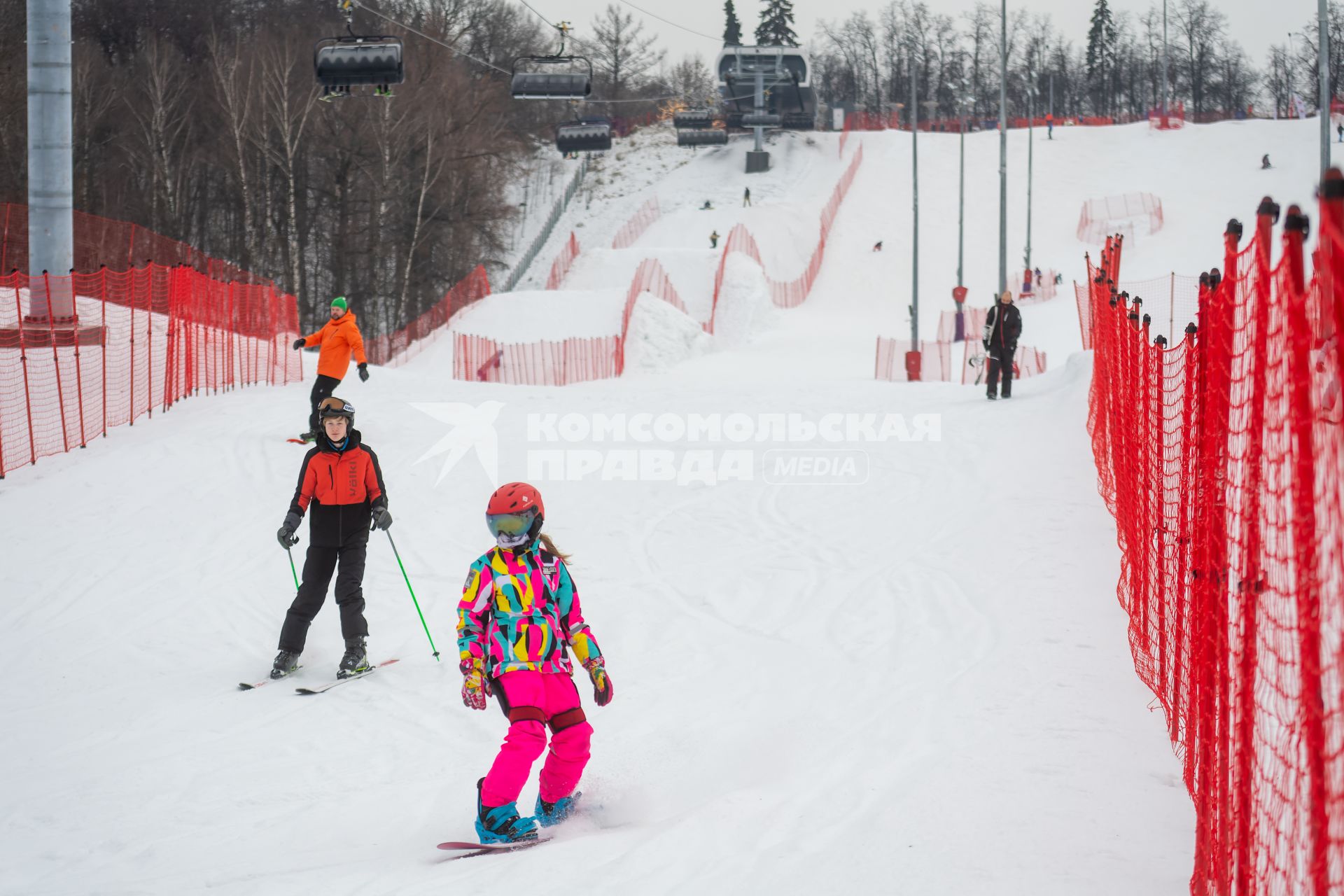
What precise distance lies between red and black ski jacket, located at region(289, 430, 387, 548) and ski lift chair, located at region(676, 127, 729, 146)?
4660 centimetres

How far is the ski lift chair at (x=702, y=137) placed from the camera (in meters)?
52.8

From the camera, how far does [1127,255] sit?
134 feet

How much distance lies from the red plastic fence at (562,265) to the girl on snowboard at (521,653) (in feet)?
129

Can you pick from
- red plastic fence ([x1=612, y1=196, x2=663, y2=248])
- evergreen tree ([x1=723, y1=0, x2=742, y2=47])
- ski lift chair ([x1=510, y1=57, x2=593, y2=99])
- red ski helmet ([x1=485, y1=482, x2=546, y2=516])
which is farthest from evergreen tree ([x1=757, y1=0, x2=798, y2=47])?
red ski helmet ([x1=485, y1=482, x2=546, y2=516])

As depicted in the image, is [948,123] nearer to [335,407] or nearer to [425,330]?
[425,330]

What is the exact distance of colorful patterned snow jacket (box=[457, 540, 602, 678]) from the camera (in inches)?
193

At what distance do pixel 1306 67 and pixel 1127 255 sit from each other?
126ft

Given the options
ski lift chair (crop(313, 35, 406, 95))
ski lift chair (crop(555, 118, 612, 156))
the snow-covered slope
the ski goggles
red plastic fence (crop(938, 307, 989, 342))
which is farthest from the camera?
red plastic fence (crop(938, 307, 989, 342))

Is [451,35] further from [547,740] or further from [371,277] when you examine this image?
[547,740]

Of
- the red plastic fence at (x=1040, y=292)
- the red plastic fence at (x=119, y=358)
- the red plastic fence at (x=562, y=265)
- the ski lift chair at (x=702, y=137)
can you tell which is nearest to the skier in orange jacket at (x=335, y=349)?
the red plastic fence at (x=119, y=358)

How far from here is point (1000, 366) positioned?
1709cm

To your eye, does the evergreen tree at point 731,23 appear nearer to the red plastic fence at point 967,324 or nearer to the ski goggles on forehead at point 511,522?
the red plastic fence at point 967,324

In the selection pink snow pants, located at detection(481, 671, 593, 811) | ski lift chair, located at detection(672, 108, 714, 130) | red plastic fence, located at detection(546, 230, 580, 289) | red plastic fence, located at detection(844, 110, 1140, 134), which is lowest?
pink snow pants, located at detection(481, 671, 593, 811)

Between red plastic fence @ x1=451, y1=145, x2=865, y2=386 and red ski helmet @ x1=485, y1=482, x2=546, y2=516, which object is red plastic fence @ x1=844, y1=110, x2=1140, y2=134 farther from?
red ski helmet @ x1=485, y1=482, x2=546, y2=516
